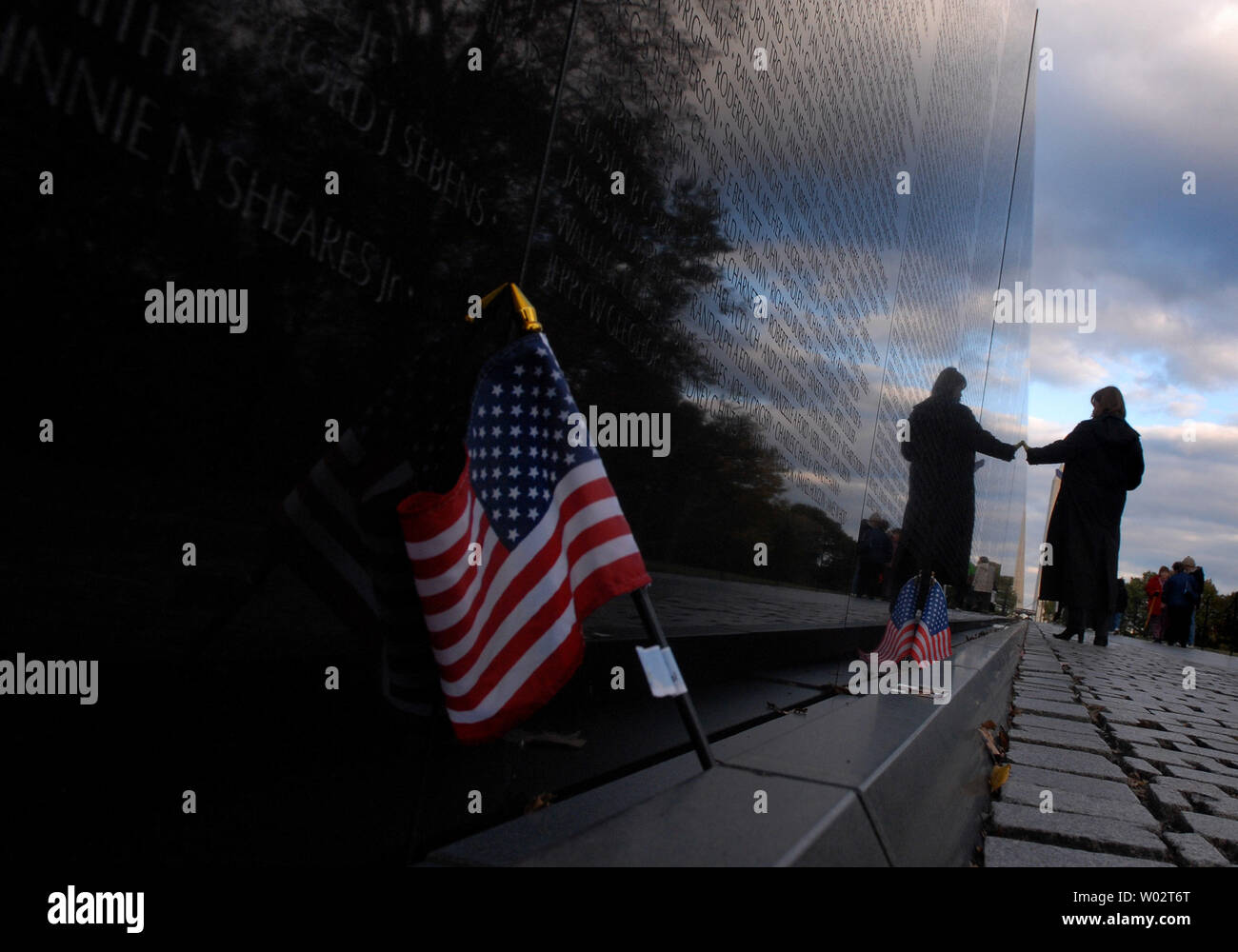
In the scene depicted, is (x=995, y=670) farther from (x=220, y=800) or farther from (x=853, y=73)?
(x=220, y=800)

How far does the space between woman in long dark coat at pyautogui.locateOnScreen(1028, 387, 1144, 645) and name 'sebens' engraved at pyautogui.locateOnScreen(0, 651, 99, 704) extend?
34.9 feet

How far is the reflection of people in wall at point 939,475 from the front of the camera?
596 cm

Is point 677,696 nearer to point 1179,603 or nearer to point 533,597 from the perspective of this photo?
point 533,597

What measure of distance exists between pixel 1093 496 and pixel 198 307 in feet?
37.3

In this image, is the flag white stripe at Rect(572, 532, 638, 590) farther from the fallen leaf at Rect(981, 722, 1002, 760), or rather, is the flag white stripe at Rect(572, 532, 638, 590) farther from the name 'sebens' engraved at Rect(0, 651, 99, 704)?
the fallen leaf at Rect(981, 722, 1002, 760)

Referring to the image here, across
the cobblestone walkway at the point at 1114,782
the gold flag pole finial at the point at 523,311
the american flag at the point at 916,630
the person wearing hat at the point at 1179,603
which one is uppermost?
the gold flag pole finial at the point at 523,311

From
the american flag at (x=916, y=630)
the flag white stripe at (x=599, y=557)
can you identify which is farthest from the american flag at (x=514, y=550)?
the american flag at (x=916, y=630)

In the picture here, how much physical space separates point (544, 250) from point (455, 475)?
807mm

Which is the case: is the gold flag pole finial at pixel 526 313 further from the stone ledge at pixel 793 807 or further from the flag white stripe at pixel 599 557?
the stone ledge at pixel 793 807

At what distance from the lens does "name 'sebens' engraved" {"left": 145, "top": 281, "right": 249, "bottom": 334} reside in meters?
1.51

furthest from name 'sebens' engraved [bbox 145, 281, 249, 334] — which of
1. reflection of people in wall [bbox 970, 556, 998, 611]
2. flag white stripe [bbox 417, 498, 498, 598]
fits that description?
reflection of people in wall [bbox 970, 556, 998, 611]

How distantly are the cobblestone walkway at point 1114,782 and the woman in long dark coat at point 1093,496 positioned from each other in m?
4.71

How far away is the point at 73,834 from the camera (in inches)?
56.1

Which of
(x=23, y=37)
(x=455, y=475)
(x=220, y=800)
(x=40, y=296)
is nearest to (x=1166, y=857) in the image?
(x=455, y=475)
